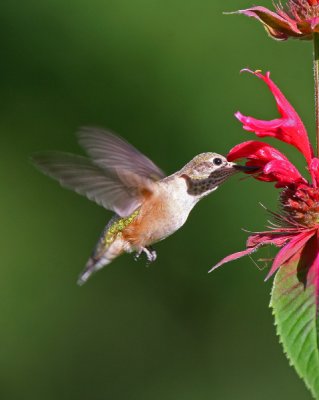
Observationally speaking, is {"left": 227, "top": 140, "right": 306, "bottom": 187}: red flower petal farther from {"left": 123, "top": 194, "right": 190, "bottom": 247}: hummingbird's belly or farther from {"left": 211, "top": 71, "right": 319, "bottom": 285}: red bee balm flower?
{"left": 123, "top": 194, "right": 190, "bottom": 247}: hummingbird's belly

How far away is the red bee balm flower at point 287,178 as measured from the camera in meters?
1.94

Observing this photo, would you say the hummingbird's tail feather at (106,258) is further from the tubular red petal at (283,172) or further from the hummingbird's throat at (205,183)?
the tubular red petal at (283,172)

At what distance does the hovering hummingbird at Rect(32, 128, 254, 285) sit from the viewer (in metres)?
2.02

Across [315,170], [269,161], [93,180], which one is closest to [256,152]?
[269,161]

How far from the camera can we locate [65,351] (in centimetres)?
443

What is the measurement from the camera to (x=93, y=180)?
6.71 feet

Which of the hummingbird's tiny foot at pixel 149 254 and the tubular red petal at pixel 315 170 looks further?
the hummingbird's tiny foot at pixel 149 254

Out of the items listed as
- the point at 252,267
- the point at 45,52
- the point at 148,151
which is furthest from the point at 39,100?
the point at 252,267

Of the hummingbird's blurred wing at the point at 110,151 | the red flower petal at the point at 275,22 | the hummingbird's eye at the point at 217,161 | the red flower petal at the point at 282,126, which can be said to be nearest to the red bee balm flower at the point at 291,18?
the red flower petal at the point at 275,22

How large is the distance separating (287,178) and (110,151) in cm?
47

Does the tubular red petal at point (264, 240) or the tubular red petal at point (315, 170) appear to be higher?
the tubular red petal at point (315, 170)

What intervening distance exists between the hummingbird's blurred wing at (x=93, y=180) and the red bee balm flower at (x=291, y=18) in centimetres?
54

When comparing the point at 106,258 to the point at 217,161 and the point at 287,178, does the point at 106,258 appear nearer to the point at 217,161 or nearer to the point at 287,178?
the point at 217,161

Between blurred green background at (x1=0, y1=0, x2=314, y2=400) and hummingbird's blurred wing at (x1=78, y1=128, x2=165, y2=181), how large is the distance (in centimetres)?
189
